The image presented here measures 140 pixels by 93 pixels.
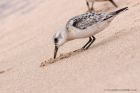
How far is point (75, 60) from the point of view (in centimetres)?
834

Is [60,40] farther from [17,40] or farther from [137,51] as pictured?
[17,40]

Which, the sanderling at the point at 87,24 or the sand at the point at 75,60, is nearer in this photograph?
the sand at the point at 75,60

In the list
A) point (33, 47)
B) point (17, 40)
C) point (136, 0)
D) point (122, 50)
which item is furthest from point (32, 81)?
point (17, 40)

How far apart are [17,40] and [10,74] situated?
17.5 ft

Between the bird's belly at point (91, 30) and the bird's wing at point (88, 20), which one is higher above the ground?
the bird's wing at point (88, 20)

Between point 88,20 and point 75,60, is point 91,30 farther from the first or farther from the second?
point 75,60

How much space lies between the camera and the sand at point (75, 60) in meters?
6.62

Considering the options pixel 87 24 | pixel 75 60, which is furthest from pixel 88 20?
pixel 75 60

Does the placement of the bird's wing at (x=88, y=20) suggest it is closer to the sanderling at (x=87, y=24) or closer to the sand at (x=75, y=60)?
the sanderling at (x=87, y=24)

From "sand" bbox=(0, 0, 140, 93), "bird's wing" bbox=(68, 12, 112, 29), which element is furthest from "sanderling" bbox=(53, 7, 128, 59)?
"sand" bbox=(0, 0, 140, 93)

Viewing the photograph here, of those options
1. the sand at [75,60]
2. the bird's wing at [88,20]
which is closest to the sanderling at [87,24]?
the bird's wing at [88,20]

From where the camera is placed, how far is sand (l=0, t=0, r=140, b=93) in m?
6.62

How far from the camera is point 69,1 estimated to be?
1678 centimetres

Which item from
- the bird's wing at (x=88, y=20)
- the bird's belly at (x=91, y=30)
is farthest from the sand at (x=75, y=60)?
the bird's wing at (x=88, y=20)
